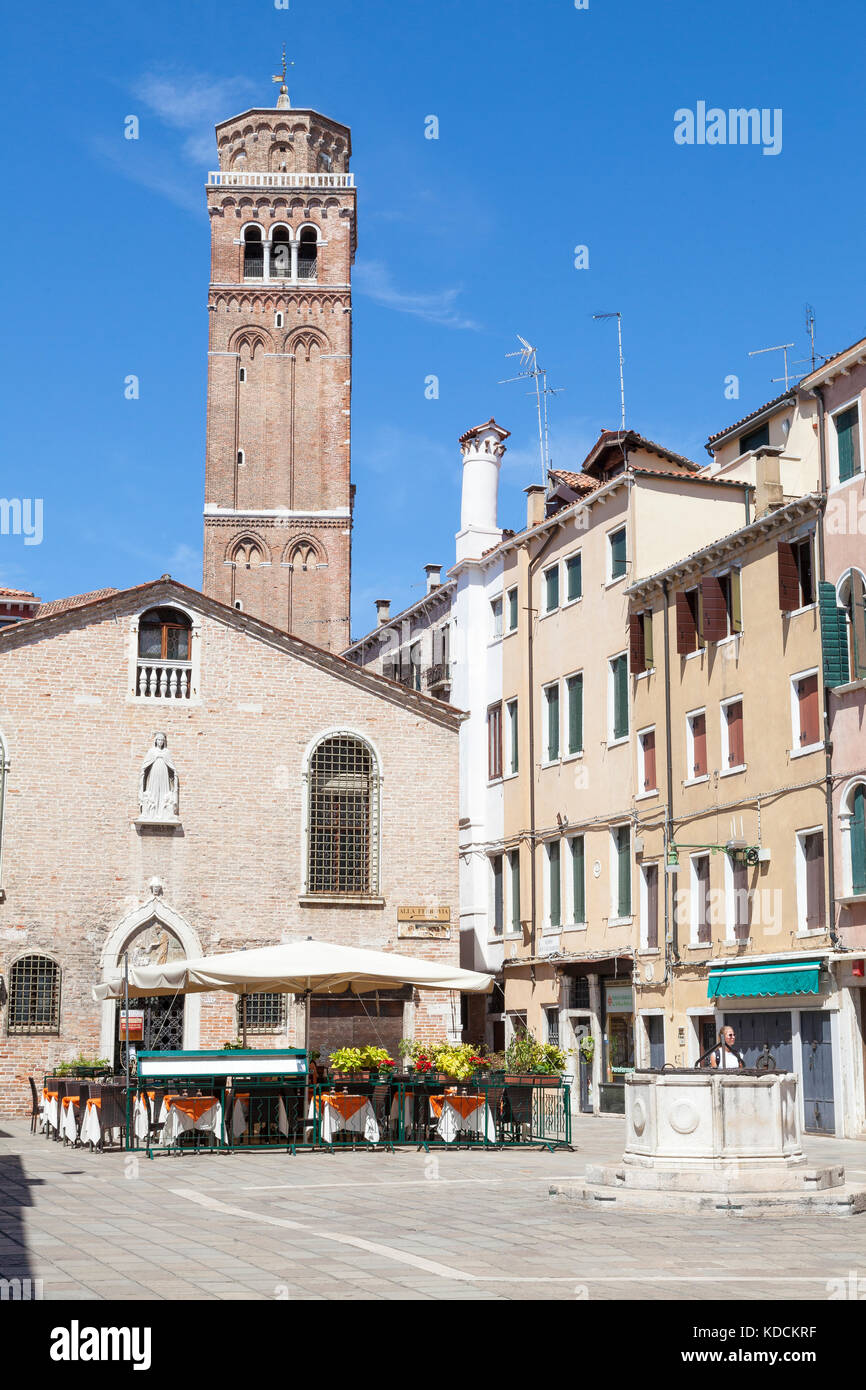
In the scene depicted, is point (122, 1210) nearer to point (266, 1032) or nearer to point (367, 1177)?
point (367, 1177)

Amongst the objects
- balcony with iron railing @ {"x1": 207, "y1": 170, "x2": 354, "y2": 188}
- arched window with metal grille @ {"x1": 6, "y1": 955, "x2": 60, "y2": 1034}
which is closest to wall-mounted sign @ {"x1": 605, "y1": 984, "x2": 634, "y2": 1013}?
arched window with metal grille @ {"x1": 6, "y1": 955, "x2": 60, "y2": 1034}

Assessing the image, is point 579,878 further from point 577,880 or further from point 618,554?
point 618,554

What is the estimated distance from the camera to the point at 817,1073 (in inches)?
1059

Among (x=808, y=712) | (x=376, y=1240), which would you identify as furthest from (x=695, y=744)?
(x=376, y=1240)

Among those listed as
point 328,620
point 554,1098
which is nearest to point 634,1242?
point 554,1098

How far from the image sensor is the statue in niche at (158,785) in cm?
3162

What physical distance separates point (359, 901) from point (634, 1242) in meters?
21.2

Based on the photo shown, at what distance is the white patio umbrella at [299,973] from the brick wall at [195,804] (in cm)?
772

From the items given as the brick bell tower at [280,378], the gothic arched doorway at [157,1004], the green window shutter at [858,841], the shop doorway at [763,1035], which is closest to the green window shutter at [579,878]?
the shop doorway at [763,1035]

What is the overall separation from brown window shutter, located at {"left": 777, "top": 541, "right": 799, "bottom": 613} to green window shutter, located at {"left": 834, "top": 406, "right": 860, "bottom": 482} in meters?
1.73

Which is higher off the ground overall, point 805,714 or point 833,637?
point 833,637

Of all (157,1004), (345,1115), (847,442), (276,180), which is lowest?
(345,1115)

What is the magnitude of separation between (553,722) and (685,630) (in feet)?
21.1
